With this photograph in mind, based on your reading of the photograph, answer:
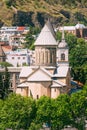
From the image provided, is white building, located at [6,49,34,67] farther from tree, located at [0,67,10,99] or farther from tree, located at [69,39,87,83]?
tree, located at [0,67,10,99]

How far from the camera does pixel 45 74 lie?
81375mm

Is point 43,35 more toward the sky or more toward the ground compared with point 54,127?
more toward the sky

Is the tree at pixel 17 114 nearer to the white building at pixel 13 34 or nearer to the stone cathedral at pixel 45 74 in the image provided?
the stone cathedral at pixel 45 74

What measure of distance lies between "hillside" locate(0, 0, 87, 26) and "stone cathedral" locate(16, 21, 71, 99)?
257ft

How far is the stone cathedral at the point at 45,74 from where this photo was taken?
80875 millimetres

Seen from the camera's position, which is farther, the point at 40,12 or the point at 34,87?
the point at 40,12

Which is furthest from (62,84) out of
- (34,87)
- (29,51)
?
(29,51)

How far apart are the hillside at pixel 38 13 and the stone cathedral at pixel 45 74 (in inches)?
3086

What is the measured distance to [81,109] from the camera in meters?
72.2

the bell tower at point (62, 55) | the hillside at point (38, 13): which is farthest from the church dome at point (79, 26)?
the bell tower at point (62, 55)

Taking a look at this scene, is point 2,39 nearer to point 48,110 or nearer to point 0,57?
point 0,57

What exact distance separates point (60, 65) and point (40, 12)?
8109 cm

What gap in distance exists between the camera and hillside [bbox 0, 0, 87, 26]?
163 metres

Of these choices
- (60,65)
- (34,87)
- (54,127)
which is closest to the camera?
(54,127)
